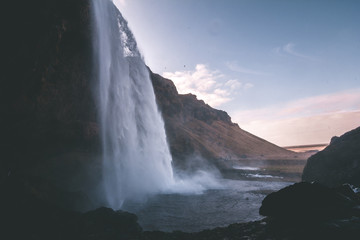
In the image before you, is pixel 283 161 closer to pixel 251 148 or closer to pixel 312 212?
pixel 251 148

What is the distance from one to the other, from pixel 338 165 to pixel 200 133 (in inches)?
2546

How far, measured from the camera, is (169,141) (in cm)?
5575

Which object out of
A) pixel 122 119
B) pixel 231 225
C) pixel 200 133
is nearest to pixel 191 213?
pixel 231 225

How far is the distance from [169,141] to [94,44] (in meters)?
36.9

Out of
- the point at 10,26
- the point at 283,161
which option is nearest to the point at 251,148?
the point at 283,161

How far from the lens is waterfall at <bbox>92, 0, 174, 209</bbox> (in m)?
24.2

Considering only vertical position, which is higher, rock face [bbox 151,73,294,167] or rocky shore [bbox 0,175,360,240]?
rock face [bbox 151,73,294,167]

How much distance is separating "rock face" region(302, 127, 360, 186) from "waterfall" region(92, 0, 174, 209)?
20716 millimetres

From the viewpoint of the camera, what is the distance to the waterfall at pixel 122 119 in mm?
24172

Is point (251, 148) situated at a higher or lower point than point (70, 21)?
lower

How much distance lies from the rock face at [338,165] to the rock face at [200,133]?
3034 cm

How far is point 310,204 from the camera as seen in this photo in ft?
24.7

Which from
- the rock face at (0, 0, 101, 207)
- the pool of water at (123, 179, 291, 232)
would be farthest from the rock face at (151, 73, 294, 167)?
the pool of water at (123, 179, 291, 232)

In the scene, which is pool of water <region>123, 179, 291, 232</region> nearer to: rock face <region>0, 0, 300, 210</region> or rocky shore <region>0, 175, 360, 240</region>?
rocky shore <region>0, 175, 360, 240</region>
